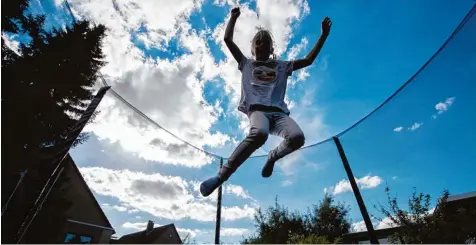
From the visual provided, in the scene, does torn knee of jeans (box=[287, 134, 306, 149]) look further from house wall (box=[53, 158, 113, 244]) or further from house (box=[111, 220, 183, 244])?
house (box=[111, 220, 183, 244])

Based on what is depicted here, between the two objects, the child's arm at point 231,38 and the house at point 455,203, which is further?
the house at point 455,203

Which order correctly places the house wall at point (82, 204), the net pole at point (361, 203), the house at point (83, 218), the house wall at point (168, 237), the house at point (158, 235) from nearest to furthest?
1. the net pole at point (361, 203)
2. the house wall at point (82, 204)
3. the house at point (83, 218)
4. the house at point (158, 235)
5. the house wall at point (168, 237)

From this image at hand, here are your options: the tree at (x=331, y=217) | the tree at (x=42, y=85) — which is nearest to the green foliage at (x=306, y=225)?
the tree at (x=331, y=217)

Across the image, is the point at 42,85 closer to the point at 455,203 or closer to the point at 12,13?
the point at 12,13

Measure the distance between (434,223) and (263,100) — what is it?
21.3ft

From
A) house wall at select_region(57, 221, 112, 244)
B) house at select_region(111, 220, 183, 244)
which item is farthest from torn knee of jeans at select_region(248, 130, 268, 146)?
house at select_region(111, 220, 183, 244)

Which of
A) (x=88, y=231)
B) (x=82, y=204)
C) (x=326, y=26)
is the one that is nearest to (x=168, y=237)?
(x=88, y=231)

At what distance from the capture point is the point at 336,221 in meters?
11.7

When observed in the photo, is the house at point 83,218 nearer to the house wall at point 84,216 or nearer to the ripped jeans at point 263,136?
the house wall at point 84,216

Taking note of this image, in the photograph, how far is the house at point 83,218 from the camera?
410 inches

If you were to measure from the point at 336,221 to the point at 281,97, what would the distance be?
11280mm

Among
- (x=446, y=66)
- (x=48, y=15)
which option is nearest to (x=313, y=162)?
(x=446, y=66)

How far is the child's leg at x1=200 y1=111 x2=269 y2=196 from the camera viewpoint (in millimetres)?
1584

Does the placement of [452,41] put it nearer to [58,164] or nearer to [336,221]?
[58,164]
